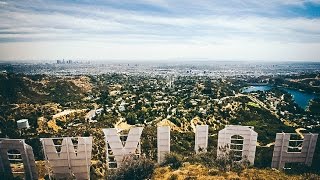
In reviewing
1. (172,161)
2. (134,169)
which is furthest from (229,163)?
(134,169)

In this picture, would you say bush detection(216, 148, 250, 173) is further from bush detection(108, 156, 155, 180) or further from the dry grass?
bush detection(108, 156, 155, 180)

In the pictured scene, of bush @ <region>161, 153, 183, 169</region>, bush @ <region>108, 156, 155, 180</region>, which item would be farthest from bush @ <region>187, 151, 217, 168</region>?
bush @ <region>108, 156, 155, 180</region>

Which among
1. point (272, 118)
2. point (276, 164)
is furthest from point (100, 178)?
point (272, 118)

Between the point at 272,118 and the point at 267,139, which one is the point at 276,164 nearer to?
the point at 267,139

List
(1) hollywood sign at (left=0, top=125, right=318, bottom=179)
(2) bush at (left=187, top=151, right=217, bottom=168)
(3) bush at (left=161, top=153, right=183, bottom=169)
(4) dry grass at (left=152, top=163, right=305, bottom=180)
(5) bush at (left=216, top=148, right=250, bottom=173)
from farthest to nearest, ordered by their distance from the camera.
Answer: (2) bush at (left=187, top=151, right=217, bottom=168), (3) bush at (left=161, top=153, right=183, bottom=169), (5) bush at (left=216, top=148, right=250, bottom=173), (4) dry grass at (left=152, top=163, right=305, bottom=180), (1) hollywood sign at (left=0, top=125, right=318, bottom=179)

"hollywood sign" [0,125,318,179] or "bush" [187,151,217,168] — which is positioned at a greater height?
"hollywood sign" [0,125,318,179]

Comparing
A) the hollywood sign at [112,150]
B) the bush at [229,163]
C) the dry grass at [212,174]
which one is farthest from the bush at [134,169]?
the bush at [229,163]

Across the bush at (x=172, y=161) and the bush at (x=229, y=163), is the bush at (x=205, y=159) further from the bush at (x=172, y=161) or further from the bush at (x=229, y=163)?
the bush at (x=172, y=161)
